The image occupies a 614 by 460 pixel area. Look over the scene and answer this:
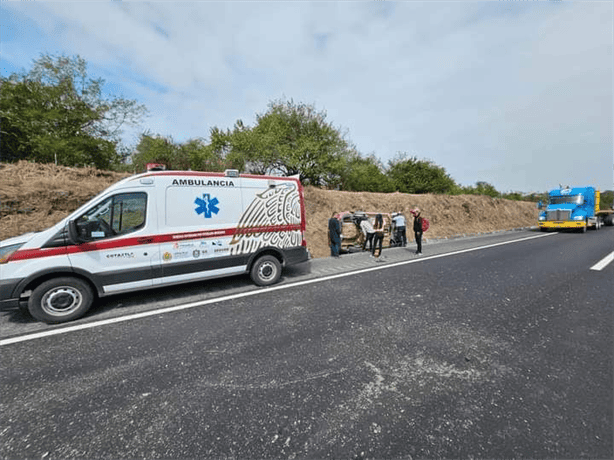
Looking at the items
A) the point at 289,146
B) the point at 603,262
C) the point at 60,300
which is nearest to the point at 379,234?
the point at 603,262

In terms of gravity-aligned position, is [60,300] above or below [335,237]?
below

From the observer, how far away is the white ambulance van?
398 centimetres

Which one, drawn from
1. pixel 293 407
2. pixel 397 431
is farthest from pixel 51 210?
pixel 397 431

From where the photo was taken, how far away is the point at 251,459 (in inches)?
71.7

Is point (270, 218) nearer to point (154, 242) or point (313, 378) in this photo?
point (154, 242)

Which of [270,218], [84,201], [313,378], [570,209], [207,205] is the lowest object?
[313,378]

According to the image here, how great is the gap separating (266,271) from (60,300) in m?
3.62

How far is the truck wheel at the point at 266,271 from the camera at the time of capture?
5762 mm

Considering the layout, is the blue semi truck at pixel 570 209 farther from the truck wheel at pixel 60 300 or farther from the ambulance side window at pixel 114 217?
the truck wheel at pixel 60 300

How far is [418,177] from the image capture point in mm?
32188

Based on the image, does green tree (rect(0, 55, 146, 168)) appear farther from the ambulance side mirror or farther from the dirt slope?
the ambulance side mirror

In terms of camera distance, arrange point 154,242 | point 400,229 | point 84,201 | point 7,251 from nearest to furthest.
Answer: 1. point 7,251
2. point 154,242
3. point 84,201
4. point 400,229

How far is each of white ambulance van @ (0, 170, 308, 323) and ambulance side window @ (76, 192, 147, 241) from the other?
0.01m

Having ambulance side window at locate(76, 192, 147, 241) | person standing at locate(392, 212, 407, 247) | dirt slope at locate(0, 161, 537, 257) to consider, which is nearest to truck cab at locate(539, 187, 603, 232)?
dirt slope at locate(0, 161, 537, 257)
